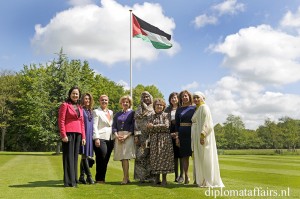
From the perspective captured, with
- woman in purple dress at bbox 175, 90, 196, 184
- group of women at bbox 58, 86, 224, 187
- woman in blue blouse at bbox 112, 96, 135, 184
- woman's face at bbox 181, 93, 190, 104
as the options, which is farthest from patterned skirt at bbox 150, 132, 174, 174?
woman's face at bbox 181, 93, 190, 104

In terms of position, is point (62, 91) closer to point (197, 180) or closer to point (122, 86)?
point (197, 180)

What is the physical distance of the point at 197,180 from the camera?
8195 millimetres

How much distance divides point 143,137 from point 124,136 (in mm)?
488

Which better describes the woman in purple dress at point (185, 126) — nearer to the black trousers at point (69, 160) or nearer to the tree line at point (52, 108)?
the black trousers at point (69, 160)

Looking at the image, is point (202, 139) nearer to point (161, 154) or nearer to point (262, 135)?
point (161, 154)

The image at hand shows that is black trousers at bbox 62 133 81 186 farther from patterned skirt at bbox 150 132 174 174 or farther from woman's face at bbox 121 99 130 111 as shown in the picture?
patterned skirt at bbox 150 132 174 174

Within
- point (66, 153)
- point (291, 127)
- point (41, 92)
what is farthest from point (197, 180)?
point (291, 127)

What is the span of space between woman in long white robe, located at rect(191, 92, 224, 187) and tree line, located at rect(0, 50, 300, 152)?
22.5 meters

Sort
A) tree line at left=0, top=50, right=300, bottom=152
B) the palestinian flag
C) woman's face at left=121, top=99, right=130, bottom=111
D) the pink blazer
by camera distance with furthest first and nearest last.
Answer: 1. tree line at left=0, top=50, right=300, bottom=152
2. the palestinian flag
3. woman's face at left=121, top=99, right=130, bottom=111
4. the pink blazer

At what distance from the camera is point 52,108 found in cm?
2984

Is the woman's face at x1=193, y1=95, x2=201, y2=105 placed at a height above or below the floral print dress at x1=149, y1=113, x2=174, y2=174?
above

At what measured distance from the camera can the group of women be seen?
26.5 ft

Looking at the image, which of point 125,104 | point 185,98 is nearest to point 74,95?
point 125,104

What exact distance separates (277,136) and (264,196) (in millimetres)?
69590
